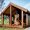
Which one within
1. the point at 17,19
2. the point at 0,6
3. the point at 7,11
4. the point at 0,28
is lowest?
the point at 0,28

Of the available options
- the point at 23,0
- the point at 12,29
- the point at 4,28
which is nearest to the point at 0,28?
the point at 4,28

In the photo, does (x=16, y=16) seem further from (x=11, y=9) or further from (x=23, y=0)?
(x=23, y=0)

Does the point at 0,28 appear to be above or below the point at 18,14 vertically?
below

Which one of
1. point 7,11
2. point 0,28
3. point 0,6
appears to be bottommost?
point 0,28

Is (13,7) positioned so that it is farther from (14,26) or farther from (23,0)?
(23,0)

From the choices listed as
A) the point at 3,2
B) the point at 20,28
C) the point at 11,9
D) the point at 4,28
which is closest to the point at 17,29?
the point at 20,28

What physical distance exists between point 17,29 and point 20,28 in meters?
0.13

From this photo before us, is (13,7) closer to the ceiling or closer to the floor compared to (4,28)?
closer to the ceiling

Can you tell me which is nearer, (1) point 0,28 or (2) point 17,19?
(1) point 0,28

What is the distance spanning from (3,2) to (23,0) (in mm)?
1402

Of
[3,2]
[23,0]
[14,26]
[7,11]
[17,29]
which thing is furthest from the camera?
[3,2]

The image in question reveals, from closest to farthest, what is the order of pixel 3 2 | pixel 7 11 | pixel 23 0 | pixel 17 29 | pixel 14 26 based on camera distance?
pixel 17 29 → pixel 14 26 → pixel 7 11 → pixel 23 0 → pixel 3 2

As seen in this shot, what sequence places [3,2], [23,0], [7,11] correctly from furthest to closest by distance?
[3,2]
[23,0]
[7,11]

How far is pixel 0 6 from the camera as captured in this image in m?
6.21
